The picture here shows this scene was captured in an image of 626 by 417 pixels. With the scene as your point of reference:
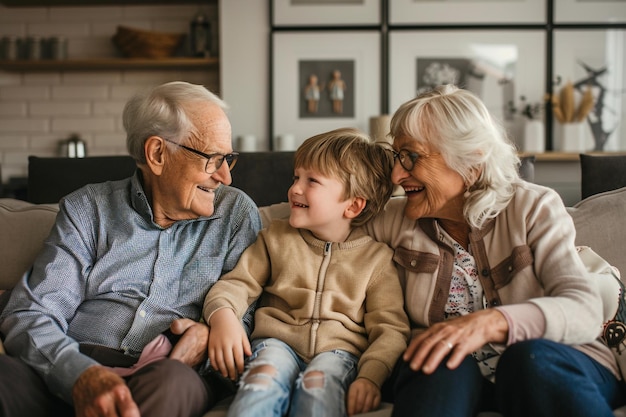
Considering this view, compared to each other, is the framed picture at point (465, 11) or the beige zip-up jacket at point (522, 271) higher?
the framed picture at point (465, 11)

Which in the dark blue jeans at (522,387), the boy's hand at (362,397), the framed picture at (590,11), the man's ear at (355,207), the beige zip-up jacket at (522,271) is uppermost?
the framed picture at (590,11)

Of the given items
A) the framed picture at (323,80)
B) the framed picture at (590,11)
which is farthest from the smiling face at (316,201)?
the framed picture at (590,11)

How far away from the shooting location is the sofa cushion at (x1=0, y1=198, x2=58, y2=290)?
6.50ft

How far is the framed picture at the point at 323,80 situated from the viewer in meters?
4.28

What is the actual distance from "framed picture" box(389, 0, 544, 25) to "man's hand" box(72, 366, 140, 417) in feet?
11.1

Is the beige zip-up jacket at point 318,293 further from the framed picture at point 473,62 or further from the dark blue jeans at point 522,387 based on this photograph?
the framed picture at point 473,62

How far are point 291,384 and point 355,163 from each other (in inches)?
23.5

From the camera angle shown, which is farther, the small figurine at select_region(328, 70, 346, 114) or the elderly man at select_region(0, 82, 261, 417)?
the small figurine at select_region(328, 70, 346, 114)

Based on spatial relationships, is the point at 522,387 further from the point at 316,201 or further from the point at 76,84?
the point at 76,84

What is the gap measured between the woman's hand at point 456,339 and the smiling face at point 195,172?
2.32 ft

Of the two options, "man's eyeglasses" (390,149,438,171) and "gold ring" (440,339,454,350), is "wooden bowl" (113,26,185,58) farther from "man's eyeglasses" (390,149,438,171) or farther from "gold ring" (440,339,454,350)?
"gold ring" (440,339,454,350)

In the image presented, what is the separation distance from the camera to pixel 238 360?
Result: 61.4 inches

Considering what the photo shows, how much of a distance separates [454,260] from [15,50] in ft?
12.5

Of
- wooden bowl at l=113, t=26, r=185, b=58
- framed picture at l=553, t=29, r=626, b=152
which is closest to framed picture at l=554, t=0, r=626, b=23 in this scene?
framed picture at l=553, t=29, r=626, b=152
